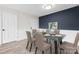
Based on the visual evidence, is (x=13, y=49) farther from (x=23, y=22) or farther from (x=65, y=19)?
(x=65, y=19)

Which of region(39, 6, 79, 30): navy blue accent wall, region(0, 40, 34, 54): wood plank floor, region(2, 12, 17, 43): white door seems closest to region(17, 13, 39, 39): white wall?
region(2, 12, 17, 43): white door

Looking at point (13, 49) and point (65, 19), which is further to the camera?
point (65, 19)

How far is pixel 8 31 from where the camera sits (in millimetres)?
4137

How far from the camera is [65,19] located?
474cm

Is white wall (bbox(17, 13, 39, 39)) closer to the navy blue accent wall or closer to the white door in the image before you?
the white door

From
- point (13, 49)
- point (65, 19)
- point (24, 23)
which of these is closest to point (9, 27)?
point (24, 23)

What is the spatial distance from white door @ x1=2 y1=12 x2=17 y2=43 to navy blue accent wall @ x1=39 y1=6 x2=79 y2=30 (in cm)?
141

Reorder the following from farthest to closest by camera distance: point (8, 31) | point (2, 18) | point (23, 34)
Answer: point (23, 34)
point (8, 31)
point (2, 18)

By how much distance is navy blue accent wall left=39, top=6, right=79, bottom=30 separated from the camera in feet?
13.8

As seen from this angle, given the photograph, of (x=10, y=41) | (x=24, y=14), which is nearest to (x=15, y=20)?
(x=24, y=14)

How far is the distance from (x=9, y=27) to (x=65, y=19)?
2929mm
